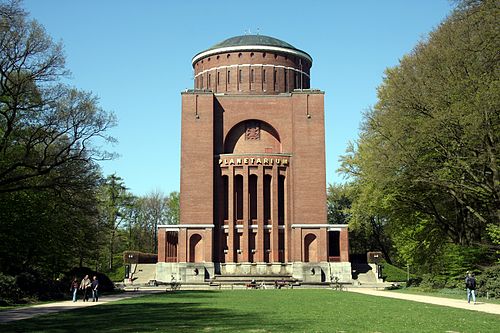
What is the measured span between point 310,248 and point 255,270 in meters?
4.88

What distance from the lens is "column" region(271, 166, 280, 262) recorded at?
51688 mm

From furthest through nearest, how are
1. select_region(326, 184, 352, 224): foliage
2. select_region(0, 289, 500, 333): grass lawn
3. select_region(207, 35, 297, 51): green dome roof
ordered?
select_region(326, 184, 352, 224): foliage < select_region(207, 35, 297, 51): green dome roof < select_region(0, 289, 500, 333): grass lawn

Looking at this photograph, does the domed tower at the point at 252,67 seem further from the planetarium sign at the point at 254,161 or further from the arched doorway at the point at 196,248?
the arched doorway at the point at 196,248

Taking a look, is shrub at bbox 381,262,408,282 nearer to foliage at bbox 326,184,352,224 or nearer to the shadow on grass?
foliage at bbox 326,184,352,224

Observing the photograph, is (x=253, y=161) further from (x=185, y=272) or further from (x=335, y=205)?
(x=335, y=205)

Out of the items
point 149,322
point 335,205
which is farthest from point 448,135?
point 335,205

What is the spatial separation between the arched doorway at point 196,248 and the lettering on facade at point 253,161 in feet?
21.2

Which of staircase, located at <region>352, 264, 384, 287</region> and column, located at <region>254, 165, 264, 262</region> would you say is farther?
column, located at <region>254, 165, 264, 262</region>

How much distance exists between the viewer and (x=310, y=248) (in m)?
51.9

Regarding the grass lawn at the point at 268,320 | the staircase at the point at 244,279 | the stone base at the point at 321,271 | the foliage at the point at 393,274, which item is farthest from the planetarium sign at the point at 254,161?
the grass lawn at the point at 268,320

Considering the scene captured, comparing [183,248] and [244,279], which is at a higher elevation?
[183,248]

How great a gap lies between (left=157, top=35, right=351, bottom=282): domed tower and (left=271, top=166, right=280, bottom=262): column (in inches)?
3.2

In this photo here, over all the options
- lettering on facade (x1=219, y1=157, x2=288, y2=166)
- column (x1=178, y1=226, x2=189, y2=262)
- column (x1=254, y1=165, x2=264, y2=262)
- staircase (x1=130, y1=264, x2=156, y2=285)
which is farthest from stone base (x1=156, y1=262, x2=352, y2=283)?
lettering on facade (x1=219, y1=157, x2=288, y2=166)

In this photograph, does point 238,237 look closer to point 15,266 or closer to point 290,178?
point 290,178
